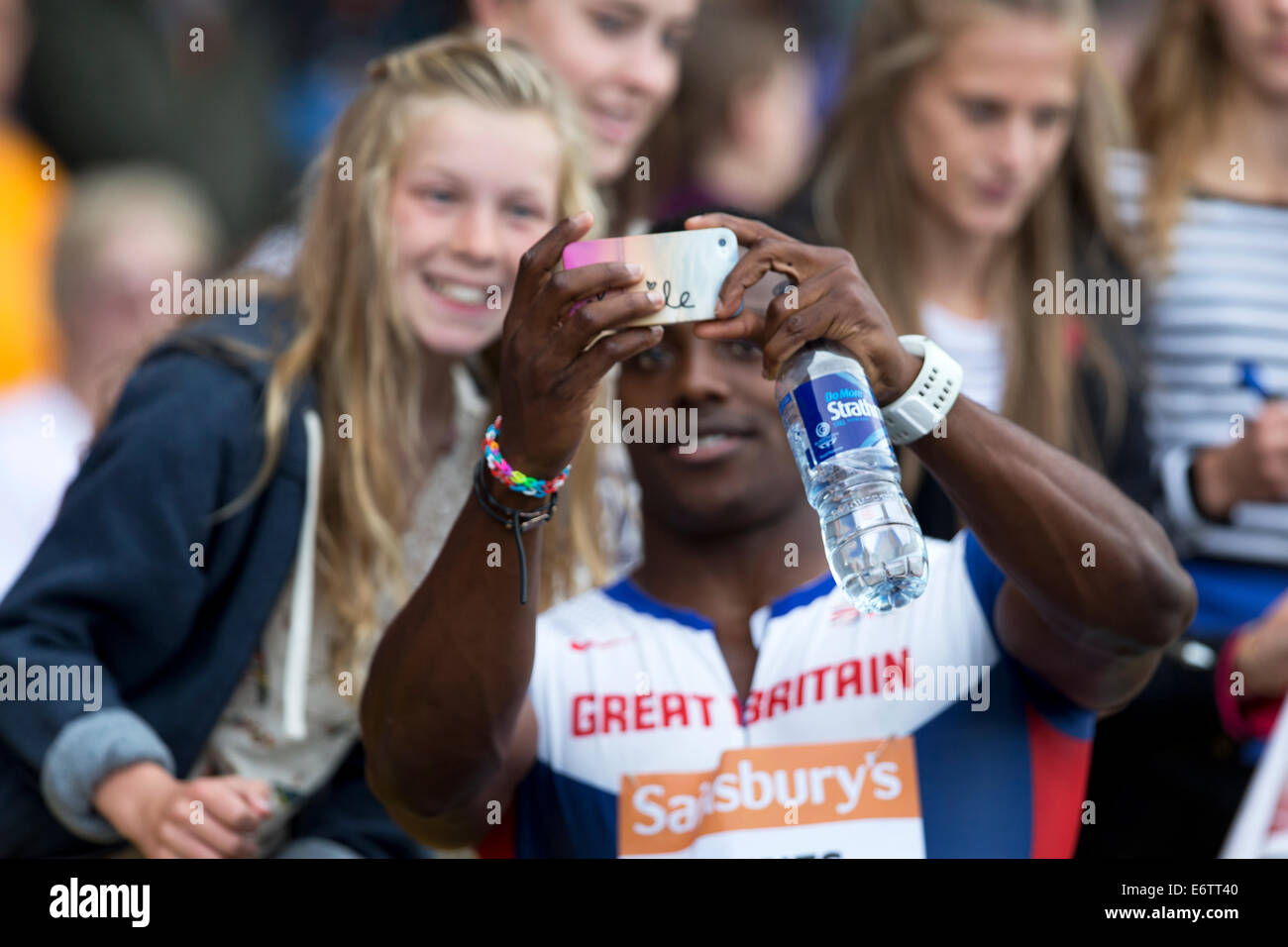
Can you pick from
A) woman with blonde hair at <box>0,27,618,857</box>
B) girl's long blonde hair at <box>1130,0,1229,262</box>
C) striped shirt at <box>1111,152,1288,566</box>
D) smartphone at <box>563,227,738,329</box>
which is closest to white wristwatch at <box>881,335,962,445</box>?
smartphone at <box>563,227,738,329</box>

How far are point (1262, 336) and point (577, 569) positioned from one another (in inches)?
41.4

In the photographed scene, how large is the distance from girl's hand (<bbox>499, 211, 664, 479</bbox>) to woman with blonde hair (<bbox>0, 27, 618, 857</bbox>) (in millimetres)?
576

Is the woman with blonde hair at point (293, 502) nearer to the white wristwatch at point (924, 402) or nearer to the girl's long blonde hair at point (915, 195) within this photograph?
the girl's long blonde hair at point (915, 195)

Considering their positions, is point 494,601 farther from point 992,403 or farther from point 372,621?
point 992,403

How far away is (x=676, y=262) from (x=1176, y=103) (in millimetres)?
1432

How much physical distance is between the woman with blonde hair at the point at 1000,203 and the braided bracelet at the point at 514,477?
100 cm

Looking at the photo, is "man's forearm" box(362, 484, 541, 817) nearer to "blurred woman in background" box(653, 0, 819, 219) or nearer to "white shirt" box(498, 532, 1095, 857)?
"white shirt" box(498, 532, 1095, 857)

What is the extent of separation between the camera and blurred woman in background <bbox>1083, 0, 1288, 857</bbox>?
2.28 m

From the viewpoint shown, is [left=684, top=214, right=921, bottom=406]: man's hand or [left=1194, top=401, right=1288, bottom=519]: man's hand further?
[left=1194, top=401, right=1288, bottom=519]: man's hand

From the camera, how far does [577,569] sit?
2.37 m

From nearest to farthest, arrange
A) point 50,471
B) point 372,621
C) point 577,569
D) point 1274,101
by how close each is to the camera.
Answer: point 372,621
point 577,569
point 1274,101
point 50,471

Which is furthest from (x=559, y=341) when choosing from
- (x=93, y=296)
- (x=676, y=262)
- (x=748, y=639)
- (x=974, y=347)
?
(x=93, y=296)

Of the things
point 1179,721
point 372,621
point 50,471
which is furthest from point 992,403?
point 50,471

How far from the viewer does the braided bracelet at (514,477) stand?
1.60 meters
